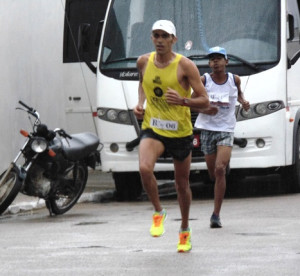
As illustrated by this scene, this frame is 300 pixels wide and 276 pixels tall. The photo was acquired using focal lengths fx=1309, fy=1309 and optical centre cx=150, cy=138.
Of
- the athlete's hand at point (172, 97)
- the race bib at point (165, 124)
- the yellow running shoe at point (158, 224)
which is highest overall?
the athlete's hand at point (172, 97)

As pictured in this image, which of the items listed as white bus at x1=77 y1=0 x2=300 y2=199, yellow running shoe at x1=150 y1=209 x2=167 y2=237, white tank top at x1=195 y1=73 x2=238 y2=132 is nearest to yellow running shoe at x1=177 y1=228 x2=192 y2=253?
yellow running shoe at x1=150 y1=209 x2=167 y2=237

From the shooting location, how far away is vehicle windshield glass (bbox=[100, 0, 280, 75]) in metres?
16.4

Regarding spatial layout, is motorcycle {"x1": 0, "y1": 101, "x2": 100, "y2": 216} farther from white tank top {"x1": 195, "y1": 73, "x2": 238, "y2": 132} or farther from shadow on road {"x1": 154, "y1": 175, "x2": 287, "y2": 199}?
shadow on road {"x1": 154, "y1": 175, "x2": 287, "y2": 199}

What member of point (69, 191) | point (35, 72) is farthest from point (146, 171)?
point (35, 72)

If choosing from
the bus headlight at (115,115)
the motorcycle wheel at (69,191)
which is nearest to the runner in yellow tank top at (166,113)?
the motorcycle wheel at (69,191)

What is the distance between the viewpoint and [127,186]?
1725 centimetres

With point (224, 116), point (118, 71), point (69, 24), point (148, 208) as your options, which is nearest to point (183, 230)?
point (224, 116)

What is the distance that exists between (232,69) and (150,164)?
238 inches

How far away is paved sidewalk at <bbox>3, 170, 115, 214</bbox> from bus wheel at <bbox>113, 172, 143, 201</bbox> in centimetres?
35

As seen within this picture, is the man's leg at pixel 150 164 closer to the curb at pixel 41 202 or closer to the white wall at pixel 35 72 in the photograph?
the curb at pixel 41 202

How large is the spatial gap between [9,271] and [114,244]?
6.08 ft

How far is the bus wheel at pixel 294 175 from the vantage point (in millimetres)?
16719

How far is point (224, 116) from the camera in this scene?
43.0 feet

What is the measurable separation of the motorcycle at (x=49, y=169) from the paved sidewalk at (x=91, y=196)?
2.81ft
